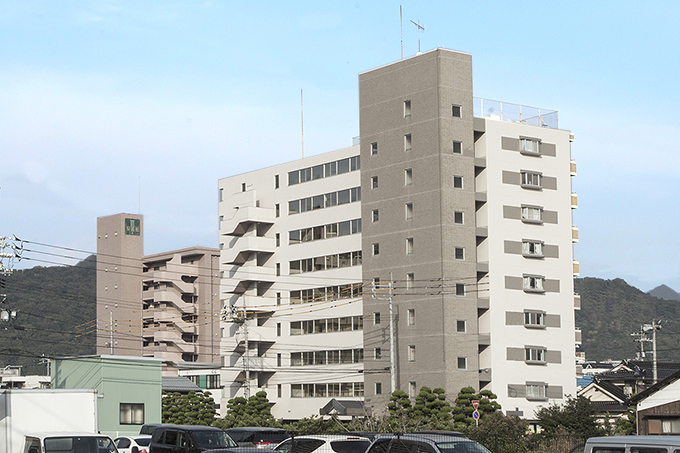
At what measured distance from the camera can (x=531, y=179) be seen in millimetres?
75438

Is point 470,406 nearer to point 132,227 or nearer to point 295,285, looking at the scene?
point 295,285

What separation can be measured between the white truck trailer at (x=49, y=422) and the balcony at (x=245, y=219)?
58.6 meters

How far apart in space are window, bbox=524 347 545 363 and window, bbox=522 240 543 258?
306 inches

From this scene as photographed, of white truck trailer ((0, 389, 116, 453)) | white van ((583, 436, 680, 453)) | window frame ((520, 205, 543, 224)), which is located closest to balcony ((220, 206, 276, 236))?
window frame ((520, 205, 543, 224))

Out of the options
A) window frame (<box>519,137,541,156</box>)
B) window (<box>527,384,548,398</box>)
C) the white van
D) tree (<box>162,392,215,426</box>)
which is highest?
window frame (<box>519,137,541,156</box>)

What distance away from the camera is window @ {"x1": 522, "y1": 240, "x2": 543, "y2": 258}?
243ft

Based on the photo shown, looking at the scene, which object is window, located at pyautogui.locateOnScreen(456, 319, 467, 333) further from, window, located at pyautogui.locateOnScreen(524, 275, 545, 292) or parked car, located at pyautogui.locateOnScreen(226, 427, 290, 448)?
parked car, located at pyautogui.locateOnScreen(226, 427, 290, 448)

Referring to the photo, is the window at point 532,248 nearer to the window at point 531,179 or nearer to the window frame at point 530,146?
the window at point 531,179

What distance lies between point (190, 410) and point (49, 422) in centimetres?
5886

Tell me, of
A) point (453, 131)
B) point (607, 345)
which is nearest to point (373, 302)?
point (453, 131)

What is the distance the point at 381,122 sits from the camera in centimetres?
7550

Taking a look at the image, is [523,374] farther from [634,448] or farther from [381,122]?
[634,448]

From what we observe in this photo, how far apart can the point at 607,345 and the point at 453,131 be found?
123534mm

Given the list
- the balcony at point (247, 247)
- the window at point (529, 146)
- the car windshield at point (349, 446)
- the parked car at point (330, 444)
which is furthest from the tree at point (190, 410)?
the car windshield at point (349, 446)
